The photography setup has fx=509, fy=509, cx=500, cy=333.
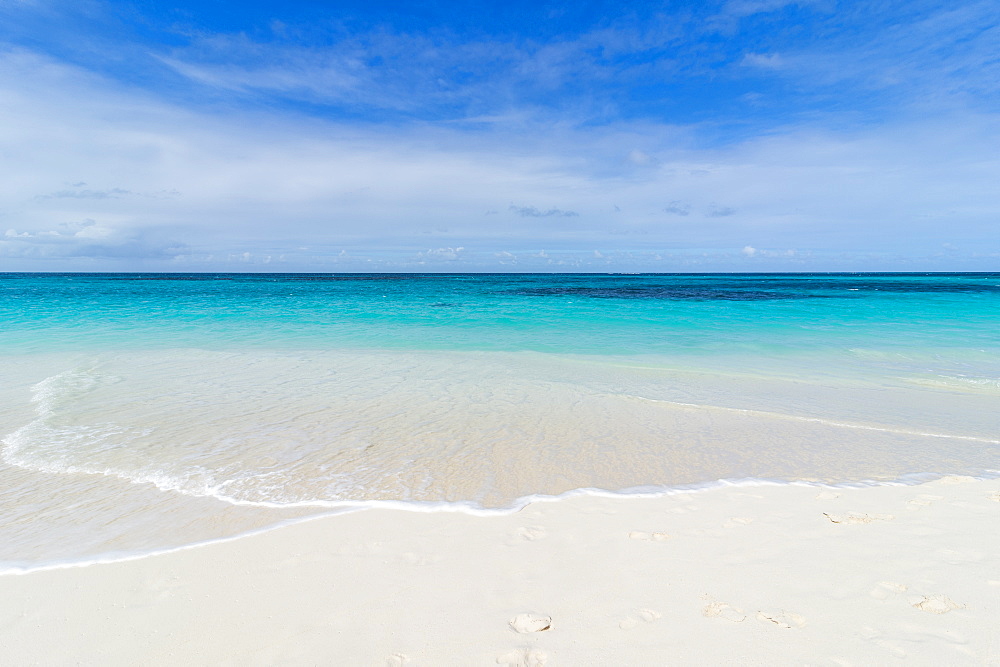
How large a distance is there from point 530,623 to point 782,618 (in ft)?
5.35

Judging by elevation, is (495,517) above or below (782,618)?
below

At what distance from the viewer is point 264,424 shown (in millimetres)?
7672

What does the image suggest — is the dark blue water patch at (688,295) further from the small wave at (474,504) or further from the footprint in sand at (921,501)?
the footprint in sand at (921,501)

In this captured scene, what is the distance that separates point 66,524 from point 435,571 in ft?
11.9

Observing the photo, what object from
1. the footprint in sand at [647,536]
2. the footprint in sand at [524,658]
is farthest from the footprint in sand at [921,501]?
the footprint in sand at [524,658]

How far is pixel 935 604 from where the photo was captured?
3361 mm

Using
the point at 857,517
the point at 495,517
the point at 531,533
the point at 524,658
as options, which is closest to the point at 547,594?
the point at 524,658

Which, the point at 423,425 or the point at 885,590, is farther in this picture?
the point at 423,425

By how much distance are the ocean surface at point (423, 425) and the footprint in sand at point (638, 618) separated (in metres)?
2.03

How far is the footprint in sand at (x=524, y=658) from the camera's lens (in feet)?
9.69

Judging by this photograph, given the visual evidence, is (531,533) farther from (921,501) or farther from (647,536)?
(921,501)

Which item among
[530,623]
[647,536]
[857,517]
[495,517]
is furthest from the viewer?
[495,517]

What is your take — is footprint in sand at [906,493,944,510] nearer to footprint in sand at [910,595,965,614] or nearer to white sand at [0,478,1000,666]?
white sand at [0,478,1000,666]

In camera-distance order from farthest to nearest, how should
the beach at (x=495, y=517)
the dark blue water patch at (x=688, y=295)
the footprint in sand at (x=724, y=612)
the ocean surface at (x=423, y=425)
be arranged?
the dark blue water patch at (x=688, y=295) < the ocean surface at (x=423, y=425) < the footprint in sand at (x=724, y=612) < the beach at (x=495, y=517)
